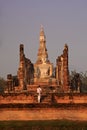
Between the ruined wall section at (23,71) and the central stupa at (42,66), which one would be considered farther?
the central stupa at (42,66)

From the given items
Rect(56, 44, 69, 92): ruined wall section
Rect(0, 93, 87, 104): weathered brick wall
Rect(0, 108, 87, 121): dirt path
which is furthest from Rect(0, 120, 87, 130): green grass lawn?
Rect(56, 44, 69, 92): ruined wall section

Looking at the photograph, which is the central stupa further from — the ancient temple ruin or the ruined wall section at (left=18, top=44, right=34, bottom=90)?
the ruined wall section at (left=18, top=44, right=34, bottom=90)

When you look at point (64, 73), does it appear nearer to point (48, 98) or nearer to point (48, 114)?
point (48, 98)

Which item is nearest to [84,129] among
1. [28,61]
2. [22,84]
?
[22,84]

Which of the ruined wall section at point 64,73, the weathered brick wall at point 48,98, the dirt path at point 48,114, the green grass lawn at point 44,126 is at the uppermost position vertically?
the ruined wall section at point 64,73

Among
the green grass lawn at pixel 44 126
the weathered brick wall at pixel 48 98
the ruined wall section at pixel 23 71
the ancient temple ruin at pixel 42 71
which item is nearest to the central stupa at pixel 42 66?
the ancient temple ruin at pixel 42 71

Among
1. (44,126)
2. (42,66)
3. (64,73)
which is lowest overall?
(44,126)

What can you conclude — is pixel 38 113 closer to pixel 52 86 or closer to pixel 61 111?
pixel 61 111

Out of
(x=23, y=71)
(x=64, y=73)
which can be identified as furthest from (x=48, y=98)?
(x=23, y=71)

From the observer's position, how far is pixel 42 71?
3988cm

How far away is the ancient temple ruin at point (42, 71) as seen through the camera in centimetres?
3694

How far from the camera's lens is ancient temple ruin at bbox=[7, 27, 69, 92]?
3694 centimetres

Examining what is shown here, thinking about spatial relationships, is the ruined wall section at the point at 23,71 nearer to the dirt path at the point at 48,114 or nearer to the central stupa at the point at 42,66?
the central stupa at the point at 42,66

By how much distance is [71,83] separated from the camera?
3859 cm
